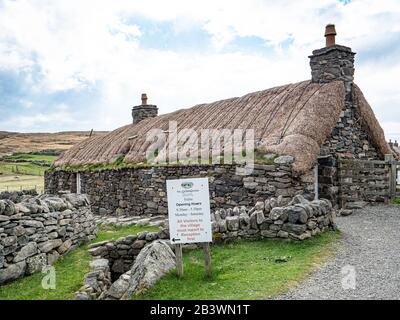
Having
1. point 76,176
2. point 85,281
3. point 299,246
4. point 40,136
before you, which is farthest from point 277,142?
point 40,136

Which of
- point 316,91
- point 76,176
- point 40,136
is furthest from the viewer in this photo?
point 40,136

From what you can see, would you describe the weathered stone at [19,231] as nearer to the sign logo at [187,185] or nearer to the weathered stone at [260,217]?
the sign logo at [187,185]

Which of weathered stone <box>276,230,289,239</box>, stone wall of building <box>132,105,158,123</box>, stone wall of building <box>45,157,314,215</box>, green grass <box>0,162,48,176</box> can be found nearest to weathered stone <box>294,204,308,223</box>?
weathered stone <box>276,230,289,239</box>

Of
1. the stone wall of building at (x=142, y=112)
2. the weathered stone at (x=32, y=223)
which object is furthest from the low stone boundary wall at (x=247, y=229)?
the stone wall of building at (x=142, y=112)

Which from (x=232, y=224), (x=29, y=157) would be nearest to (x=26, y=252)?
(x=232, y=224)

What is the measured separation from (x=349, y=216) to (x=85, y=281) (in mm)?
8127

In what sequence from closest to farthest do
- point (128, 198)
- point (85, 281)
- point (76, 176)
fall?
point (85, 281)
point (128, 198)
point (76, 176)

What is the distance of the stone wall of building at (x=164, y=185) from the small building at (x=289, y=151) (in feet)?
0.11

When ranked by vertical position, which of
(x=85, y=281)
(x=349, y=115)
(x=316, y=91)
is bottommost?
(x=85, y=281)

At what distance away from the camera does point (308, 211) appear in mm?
8461

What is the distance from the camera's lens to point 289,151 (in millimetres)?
12273

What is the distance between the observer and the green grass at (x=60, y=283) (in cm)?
677

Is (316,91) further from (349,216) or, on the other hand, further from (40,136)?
(40,136)

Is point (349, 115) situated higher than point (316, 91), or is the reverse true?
point (316, 91)
